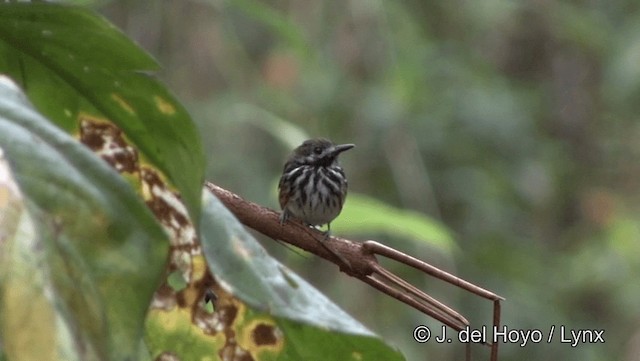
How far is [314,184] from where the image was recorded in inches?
167

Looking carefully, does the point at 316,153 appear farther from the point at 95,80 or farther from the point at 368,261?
the point at 95,80

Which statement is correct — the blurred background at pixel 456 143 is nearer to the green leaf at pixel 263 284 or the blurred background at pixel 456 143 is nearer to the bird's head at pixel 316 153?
the bird's head at pixel 316 153

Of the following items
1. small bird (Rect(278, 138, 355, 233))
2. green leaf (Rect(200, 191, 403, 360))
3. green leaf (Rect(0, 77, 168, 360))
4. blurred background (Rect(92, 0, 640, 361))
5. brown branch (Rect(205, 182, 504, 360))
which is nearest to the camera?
green leaf (Rect(0, 77, 168, 360))

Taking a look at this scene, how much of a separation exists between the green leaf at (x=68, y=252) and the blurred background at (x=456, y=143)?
465 cm

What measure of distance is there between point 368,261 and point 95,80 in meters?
0.37

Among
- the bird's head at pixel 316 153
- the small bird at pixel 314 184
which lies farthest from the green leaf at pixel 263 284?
the bird's head at pixel 316 153

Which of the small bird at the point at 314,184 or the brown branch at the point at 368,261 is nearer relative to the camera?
the brown branch at the point at 368,261

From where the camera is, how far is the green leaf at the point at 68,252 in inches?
28.3

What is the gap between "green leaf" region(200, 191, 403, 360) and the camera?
94 cm

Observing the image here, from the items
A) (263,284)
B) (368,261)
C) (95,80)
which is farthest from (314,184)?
(263,284)

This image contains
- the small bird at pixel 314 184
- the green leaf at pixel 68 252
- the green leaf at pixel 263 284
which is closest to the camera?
the green leaf at pixel 68 252

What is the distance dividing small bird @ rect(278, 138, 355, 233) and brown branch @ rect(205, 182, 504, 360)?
2593 mm

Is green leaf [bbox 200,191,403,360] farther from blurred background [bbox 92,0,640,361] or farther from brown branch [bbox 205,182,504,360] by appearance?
blurred background [bbox 92,0,640,361]

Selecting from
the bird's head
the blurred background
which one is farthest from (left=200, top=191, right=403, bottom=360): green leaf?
the blurred background
